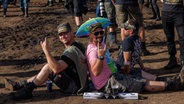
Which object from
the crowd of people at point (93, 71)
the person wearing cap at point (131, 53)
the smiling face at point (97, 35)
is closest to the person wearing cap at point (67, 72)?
the crowd of people at point (93, 71)

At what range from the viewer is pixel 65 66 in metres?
5.68

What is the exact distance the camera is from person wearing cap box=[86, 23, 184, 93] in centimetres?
553

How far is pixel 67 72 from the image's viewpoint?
5.84 m

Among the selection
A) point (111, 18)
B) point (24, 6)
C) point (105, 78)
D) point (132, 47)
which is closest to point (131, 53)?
point (132, 47)

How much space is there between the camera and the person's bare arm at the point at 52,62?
536 centimetres

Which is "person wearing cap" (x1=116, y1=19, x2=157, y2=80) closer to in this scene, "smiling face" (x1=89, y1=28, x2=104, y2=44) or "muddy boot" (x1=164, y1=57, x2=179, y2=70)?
"smiling face" (x1=89, y1=28, x2=104, y2=44)

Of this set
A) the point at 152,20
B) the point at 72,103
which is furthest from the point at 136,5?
the point at 152,20

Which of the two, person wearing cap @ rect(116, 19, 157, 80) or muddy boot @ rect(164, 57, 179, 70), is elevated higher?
person wearing cap @ rect(116, 19, 157, 80)

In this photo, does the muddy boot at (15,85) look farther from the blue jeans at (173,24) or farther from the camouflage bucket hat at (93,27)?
the blue jeans at (173,24)

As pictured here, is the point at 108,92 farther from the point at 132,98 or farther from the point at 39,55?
the point at 39,55

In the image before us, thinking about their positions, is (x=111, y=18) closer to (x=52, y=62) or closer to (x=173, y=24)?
(x=173, y=24)

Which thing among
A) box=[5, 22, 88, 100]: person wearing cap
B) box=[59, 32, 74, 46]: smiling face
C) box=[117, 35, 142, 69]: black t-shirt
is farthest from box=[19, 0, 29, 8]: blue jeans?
box=[59, 32, 74, 46]: smiling face

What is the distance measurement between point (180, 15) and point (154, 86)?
1.76 meters

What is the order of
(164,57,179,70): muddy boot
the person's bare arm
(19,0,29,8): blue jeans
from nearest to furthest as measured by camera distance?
the person's bare arm
(164,57,179,70): muddy boot
(19,0,29,8): blue jeans
